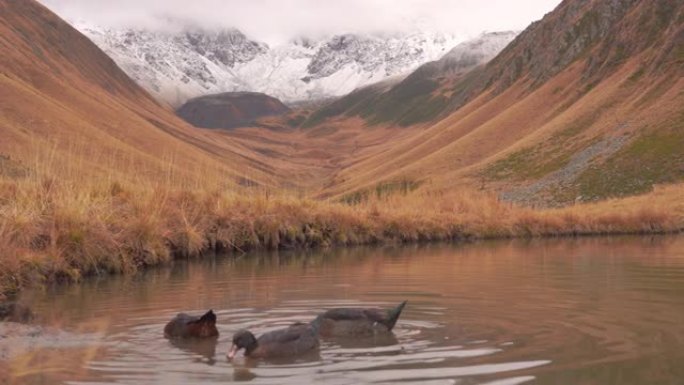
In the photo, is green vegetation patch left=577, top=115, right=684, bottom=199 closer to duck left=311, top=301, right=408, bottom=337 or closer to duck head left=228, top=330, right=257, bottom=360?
duck left=311, top=301, right=408, bottom=337

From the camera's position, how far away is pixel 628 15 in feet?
403

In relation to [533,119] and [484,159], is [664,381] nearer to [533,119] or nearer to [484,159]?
[484,159]

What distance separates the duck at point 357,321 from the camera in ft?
35.7

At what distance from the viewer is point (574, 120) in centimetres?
9662

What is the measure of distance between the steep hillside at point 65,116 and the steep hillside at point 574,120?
27023mm

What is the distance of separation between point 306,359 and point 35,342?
11.9 ft

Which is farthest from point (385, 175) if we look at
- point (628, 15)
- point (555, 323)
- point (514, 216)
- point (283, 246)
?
point (555, 323)

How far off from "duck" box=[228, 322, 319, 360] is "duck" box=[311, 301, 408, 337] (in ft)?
3.41

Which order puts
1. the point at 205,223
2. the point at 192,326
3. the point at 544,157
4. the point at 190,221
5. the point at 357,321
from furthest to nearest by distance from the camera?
the point at 544,157 < the point at 205,223 < the point at 190,221 < the point at 357,321 < the point at 192,326

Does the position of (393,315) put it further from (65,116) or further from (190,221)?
(65,116)

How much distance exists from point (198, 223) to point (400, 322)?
14.2 meters

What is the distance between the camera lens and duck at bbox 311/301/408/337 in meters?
10.9

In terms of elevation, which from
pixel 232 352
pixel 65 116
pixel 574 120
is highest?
pixel 65 116

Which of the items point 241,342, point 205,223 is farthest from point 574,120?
point 241,342
